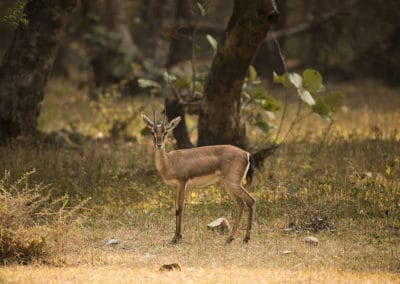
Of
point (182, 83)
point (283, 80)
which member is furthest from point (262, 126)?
point (182, 83)

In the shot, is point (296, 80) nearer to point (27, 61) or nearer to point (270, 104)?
point (270, 104)

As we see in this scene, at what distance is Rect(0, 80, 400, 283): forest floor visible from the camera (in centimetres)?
674

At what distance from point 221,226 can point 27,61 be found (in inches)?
179

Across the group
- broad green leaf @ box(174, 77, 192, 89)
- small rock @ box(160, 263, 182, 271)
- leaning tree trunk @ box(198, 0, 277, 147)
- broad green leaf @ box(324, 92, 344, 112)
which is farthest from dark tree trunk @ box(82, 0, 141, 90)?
small rock @ box(160, 263, 182, 271)

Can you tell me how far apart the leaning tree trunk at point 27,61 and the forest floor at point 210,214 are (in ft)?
1.53

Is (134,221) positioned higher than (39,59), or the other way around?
(39,59)

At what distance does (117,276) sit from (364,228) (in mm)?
3080

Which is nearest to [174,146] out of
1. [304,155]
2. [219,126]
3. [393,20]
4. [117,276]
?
[219,126]

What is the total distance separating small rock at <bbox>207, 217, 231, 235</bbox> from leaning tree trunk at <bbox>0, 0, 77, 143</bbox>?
422 centimetres

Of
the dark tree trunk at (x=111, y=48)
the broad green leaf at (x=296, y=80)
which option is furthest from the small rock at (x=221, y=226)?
the dark tree trunk at (x=111, y=48)

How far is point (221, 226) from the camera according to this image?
8281 mm

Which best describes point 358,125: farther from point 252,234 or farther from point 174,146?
point 252,234

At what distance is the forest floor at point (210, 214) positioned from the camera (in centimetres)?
674

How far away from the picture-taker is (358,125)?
48.6 ft
